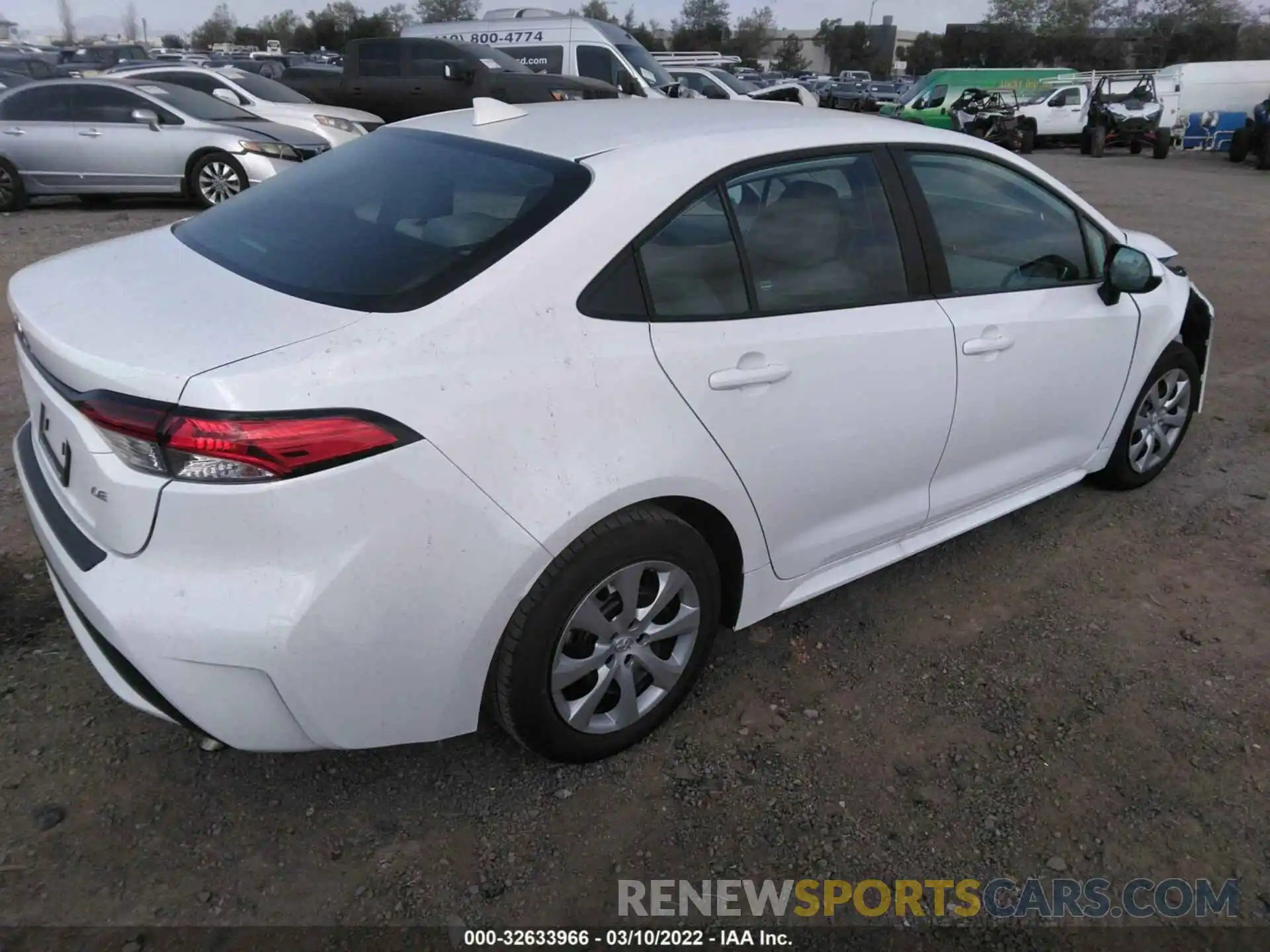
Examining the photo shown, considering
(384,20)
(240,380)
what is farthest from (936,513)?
(384,20)

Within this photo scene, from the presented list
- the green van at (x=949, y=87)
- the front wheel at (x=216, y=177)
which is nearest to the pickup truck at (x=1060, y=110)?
the green van at (x=949, y=87)

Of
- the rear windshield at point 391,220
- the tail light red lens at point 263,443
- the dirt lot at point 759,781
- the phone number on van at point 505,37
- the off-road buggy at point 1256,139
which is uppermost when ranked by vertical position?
the phone number on van at point 505,37

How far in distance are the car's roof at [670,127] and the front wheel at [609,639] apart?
3.40 ft

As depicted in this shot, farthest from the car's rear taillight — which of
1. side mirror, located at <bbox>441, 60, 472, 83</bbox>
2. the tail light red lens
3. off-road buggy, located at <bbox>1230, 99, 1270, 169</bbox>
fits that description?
off-road buggy, located at <bbox>1230, 99, 1270, 169</bbox>

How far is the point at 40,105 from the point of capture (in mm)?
10203

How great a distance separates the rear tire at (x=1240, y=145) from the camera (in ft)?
67.4

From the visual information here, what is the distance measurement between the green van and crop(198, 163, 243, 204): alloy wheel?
17.6m

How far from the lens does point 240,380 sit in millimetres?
1812

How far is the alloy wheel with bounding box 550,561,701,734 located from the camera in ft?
7.63

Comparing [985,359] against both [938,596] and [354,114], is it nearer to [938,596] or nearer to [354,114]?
[938,596]

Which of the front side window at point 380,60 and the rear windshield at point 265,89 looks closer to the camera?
the rear windshield at point 265,89

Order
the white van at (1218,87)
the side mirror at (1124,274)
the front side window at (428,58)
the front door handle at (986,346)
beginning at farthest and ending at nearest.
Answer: the white van at (1218,87) < the front side window at (428,58) < the side mirror at (1124,274) < the front door handle at (986,346)

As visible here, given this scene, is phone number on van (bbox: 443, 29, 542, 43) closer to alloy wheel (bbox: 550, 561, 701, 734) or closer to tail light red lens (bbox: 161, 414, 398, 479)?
alloy wheel (bbox: 550, 561, 701, 734)

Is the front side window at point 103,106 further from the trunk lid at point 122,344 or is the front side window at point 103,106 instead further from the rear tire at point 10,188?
the trunk lid at point 122,344
